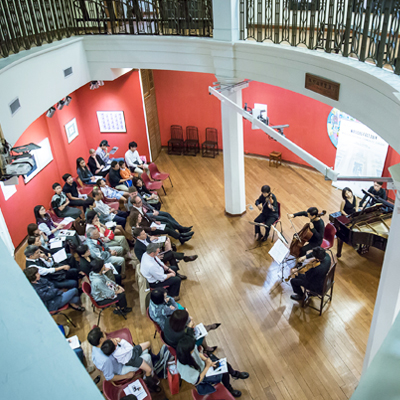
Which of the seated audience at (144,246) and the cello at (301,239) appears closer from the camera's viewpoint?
the seated audience at (144,246)

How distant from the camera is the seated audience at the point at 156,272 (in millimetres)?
6012

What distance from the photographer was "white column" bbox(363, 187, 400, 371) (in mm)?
3984

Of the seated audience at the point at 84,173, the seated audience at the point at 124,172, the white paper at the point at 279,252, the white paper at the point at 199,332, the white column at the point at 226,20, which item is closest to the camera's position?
the white paper at the point at 199,332

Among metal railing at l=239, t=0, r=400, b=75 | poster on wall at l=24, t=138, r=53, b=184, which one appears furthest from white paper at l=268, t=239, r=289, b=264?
poster on wall at l=24, t=138, r=53, b=184

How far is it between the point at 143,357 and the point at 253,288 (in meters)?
2.72

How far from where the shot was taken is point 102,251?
263 inches

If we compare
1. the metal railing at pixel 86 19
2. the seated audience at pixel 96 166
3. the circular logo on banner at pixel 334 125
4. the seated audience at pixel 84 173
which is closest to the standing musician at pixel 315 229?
the circular logo on banner at pixel 334 125

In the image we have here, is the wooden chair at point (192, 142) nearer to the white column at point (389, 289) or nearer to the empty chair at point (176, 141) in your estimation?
the empty chair at point (176, 141)

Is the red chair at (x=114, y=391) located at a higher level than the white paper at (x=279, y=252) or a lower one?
lower

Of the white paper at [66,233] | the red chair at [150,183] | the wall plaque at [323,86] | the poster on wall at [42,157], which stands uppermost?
the wall plaque at [323,86]

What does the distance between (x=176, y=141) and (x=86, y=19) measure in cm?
545

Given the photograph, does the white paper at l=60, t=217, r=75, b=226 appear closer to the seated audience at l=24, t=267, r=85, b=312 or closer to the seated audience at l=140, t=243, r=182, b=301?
the seated audience at l=24, t=267, r=85, b=312

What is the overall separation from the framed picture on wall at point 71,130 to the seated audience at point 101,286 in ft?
19.1

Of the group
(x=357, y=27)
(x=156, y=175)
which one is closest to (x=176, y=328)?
(x=357, y=27)
